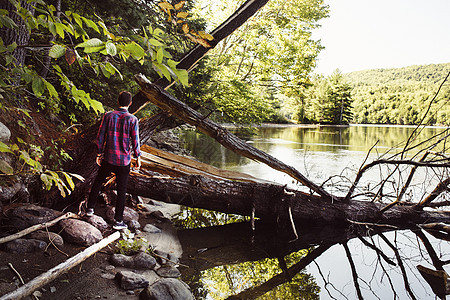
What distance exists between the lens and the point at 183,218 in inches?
239

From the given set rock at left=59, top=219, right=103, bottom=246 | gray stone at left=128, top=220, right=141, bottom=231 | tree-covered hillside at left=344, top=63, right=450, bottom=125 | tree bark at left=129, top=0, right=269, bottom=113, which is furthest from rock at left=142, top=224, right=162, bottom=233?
tree-covered hillside at left=344, top=63, right=450, bottom=125

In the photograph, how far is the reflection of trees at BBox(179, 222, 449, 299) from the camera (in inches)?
144

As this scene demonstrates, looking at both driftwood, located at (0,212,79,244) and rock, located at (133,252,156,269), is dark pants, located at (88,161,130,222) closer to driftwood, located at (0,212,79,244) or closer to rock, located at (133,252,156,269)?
driftwood, located at (0,212,79,244)

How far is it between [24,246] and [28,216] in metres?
0.50

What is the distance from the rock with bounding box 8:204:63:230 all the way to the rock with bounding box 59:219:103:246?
19 cm

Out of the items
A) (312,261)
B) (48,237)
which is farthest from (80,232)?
(312,261)

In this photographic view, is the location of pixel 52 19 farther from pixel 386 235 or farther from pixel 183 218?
pixel 386 235

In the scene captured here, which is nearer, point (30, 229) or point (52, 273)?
point (52, 273)

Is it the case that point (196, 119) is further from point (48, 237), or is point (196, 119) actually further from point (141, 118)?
point (48, 237)

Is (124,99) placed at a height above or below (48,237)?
above

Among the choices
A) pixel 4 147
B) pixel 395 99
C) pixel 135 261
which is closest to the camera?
pixel 4 147

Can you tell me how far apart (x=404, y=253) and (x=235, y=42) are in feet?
→ 49.3

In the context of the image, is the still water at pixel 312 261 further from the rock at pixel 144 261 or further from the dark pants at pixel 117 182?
the dark pants at pixel 117 182

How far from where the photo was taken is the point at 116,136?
4195mm
